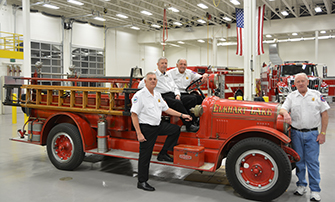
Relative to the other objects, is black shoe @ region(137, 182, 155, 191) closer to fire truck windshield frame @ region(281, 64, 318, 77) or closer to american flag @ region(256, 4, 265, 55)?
american flag @ region(256, 4, 265, 55)

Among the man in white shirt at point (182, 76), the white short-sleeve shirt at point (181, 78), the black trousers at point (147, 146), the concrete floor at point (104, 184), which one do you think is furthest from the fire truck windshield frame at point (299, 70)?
the black trousers at point (147, 146)

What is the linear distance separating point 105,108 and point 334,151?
5.43m

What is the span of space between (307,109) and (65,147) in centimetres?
409

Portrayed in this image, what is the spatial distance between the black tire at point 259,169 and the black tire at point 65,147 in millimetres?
2653

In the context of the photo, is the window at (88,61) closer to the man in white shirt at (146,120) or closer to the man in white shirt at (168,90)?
the man in white shirt at (168,90)

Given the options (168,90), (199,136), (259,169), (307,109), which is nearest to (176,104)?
(168,90)

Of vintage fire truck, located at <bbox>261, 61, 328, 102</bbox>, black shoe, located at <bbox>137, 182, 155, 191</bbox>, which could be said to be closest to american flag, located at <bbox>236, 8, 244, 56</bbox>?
vintage fire truck, located at <bbox>261, 61, 328, 102</bbox>

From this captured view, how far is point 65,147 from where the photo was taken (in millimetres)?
5324

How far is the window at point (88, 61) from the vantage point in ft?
77.1

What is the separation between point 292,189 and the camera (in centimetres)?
439

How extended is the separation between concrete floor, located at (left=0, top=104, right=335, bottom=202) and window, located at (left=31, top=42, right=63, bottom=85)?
1576 cm

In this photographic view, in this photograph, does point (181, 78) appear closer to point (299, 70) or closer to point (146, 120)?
point (146, 120)

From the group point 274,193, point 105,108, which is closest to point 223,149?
point 274,193

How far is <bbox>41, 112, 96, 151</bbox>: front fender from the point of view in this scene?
5094mm
